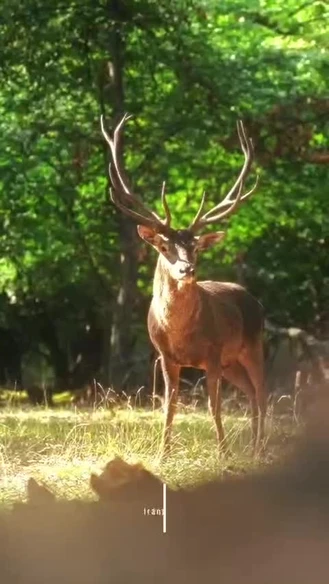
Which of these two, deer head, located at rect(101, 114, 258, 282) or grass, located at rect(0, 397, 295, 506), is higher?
deer head, located at rect(101, 114, 258, 282)

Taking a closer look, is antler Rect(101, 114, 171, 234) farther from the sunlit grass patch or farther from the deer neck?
the sunlit grass patch

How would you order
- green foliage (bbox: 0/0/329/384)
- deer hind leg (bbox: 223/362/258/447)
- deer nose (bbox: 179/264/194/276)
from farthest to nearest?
green foliage (bbox: 0/0/329/384)
deer hind leg (bbox: 223/362/258/447)
deer nose (bbox: 179/264/194/276)

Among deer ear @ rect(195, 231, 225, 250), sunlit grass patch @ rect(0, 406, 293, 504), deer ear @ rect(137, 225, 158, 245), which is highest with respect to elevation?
deer ear @ rect(137, 225, 158, 245)

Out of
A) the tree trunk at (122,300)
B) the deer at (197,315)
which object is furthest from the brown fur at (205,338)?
the tree trunk at (122,300)

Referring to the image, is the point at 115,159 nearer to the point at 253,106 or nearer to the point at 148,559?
the point at 253,106

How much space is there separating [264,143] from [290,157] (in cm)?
6

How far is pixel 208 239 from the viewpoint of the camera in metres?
2.46

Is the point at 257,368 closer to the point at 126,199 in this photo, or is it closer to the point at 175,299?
Result: the point at 175,299

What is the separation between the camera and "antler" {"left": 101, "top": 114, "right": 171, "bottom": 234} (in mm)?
2473

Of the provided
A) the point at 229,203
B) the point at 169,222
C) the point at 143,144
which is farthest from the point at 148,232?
the point at 143,144

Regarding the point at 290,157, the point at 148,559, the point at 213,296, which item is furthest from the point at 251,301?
the point at 148,559

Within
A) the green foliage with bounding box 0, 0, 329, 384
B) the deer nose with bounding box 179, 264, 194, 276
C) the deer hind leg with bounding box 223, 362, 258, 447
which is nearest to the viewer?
the deer nose with bounding box 179, 264, 194, 276

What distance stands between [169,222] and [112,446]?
41 centimetres

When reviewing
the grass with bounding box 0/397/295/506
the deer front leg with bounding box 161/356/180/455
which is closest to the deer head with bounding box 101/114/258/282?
the deer front leg with bounding box 161/356/180/455
